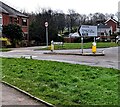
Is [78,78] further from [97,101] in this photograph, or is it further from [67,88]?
[97,101]

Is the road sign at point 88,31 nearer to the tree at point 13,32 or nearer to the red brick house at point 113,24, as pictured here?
the tree at point 13,32

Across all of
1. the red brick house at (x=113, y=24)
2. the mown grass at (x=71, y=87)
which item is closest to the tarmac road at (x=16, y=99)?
the mown grass at (x=71, y=87)

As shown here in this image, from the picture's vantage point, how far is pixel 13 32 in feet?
173

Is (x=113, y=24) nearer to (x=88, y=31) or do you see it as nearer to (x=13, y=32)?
(x=13, y=32)

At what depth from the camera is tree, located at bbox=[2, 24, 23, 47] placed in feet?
172

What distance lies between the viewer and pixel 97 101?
313 inches

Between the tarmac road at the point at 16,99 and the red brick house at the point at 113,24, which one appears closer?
the tarmac road at the point at 16,99

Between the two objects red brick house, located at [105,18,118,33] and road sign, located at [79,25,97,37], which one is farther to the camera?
red brick house, located at [105,18,118,33]

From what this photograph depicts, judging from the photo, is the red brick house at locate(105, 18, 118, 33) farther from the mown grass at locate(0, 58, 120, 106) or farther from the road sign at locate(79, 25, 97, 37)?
the mown grass at locate(0, 58, 120, 106)

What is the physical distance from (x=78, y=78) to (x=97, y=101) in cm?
371

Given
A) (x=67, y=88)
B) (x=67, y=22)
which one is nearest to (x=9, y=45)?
(x=67, y=88)

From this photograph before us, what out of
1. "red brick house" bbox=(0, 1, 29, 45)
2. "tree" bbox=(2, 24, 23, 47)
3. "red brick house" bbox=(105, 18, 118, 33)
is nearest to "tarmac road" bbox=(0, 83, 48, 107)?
"tree" bbox=(2, 24, 23, 47)

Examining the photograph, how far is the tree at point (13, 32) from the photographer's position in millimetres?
52500

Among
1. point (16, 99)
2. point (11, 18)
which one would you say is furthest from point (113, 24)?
point (16, 99)
